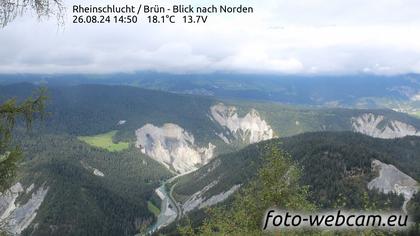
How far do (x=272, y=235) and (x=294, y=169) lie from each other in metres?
5.95

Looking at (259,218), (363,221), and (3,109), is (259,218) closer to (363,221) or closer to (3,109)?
(363,221)

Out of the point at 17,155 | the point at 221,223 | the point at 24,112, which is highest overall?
the point at 24,112

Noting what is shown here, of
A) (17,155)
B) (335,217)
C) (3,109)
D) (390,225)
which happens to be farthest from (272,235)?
(3,109)

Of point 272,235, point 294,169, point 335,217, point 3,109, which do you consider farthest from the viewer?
point 294,169

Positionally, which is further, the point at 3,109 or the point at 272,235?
the point at 272,235

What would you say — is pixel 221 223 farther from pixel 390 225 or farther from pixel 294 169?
pixel 390 225

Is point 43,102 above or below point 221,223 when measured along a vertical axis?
above

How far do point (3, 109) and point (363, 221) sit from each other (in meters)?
20.3

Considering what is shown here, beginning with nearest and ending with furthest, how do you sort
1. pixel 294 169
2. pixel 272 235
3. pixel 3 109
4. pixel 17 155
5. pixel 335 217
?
pixel 3 109, pixel 17 155, pixel 272 235, pixel 335 217, pixel 294 169

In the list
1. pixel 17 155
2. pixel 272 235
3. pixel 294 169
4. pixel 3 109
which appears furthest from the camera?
pixel 294 169

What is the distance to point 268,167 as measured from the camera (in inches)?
1309

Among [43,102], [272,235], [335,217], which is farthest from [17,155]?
[335,217]

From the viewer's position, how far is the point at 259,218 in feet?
106

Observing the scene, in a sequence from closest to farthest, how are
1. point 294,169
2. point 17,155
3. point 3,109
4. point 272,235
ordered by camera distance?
1. point 3,109
2. point 17,155
3. point 272,235
4. point 294,169
